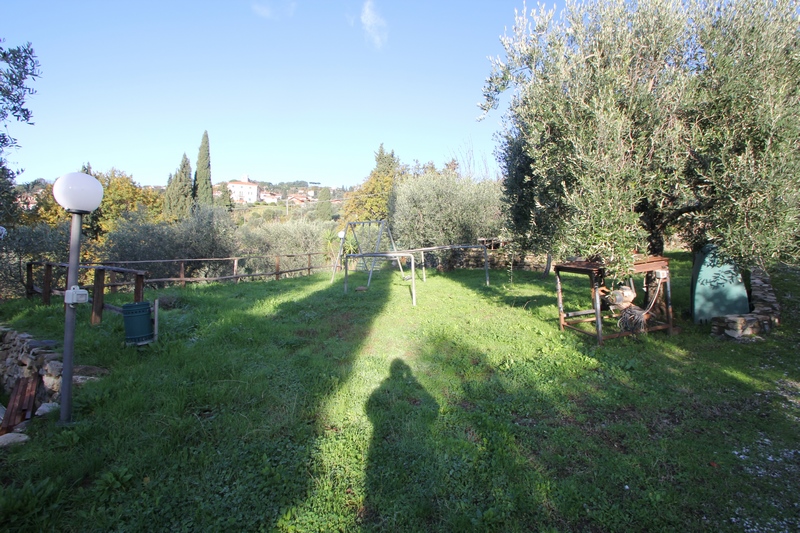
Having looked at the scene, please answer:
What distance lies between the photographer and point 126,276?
1545cm

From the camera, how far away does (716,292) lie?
609 cm

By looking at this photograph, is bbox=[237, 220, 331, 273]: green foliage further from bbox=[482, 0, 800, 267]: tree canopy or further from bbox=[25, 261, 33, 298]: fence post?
bbox=[482, 0, 800, 267]: tree canopy

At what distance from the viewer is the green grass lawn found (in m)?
2.56

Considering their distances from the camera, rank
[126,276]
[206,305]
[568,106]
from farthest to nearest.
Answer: [126,276] → [206,305] → [568,106]

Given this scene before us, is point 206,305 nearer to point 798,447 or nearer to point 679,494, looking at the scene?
point 679,494

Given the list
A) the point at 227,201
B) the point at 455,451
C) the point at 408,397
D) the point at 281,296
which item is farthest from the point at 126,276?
the point at 227,201

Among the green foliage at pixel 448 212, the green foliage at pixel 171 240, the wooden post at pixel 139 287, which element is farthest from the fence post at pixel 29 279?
the green foliage at pixel 448 212

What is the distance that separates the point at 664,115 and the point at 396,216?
12547mm

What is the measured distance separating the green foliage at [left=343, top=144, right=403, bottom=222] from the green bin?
106 feet

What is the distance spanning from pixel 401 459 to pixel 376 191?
3657cm

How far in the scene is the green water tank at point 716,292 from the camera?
19.6 ft

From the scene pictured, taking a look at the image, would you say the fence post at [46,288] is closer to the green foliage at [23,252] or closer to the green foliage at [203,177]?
the green foliage at [23,252]

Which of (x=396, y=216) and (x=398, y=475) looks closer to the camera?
(x=398, y=475)

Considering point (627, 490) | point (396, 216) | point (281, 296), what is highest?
point (396, 216)
